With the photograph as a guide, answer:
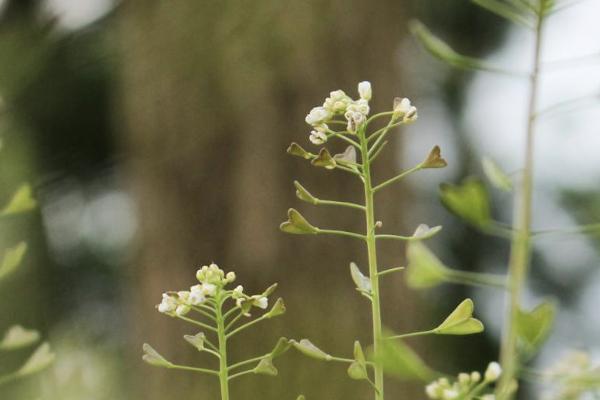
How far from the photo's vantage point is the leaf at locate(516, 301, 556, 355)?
0.19 meters

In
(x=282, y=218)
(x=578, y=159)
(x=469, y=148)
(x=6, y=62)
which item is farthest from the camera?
(x=469, y=148)

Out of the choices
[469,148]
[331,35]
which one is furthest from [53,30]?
[469,148]

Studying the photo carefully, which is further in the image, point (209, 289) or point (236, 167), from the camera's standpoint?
point (236, 167)

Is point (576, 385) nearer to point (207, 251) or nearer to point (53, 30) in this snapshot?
point (53, 30)

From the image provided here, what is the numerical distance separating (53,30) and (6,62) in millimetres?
23

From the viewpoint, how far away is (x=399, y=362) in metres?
0.18

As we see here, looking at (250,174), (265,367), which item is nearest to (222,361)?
(265,367)

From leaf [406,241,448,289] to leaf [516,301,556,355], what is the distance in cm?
2

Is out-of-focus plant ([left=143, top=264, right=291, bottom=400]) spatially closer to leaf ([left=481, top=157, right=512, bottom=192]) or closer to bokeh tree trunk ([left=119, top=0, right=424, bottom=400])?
leaf ([left=481, top=157, right=512, bottom=192])

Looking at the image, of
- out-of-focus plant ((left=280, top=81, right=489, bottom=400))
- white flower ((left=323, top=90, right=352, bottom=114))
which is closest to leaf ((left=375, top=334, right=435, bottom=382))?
out-of-focus plant ((left=280, top=81, right=489, bottom=400))

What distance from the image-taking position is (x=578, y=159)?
315 centimetres

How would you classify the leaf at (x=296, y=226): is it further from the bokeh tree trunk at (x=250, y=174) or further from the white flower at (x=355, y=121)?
the bokeh tree trunk at (x=250, y=174)

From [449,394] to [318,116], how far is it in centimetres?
9

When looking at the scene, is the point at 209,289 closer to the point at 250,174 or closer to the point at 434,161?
the point at 434,161
